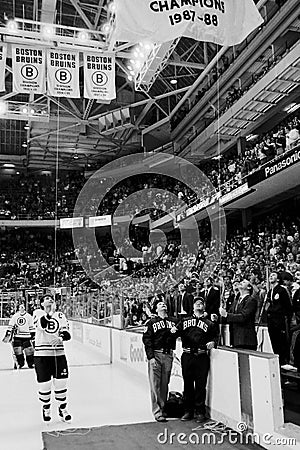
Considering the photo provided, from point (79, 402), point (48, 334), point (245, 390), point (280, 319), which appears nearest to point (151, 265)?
point (79, 402)

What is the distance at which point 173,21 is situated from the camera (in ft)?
18.4

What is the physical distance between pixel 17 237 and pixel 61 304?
14970mm

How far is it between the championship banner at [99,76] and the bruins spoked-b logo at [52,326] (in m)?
6.89

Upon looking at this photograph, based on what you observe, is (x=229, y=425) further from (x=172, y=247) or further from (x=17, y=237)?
(x=17, y=237)

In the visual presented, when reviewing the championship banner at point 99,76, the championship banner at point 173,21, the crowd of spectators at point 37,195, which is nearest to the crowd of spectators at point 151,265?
the crowd of spectators at point 37,195

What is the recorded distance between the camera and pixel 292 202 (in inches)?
656

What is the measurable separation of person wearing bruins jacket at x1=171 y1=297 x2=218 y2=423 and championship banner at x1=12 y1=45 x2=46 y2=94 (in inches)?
296

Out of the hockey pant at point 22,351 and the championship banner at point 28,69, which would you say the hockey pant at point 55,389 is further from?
the championship banner at point 28,69

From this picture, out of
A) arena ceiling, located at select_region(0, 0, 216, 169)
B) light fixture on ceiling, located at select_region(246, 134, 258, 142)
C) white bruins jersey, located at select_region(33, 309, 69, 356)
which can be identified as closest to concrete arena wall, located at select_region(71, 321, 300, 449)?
white bruins jersey, located at select_region(33, 309, 69, 356)

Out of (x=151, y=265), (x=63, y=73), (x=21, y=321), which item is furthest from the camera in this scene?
(x=151, y=265)

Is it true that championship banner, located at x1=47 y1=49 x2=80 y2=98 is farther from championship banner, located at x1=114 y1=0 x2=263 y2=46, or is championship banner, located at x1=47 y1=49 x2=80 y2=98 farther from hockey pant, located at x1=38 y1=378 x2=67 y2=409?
hockey pant, located at x1=38 y1=378 x2=67 y2=409

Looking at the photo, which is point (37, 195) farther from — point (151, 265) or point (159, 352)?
point (159, 352)

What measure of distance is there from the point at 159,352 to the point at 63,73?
8.14 metres

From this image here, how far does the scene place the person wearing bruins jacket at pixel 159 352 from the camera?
625 centimetres
